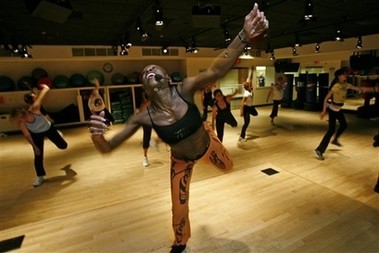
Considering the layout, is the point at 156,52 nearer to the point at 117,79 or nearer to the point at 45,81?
the point at 117,79

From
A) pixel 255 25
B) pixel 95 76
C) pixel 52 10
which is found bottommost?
pixel 95 76

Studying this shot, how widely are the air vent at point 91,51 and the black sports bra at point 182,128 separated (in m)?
8.22

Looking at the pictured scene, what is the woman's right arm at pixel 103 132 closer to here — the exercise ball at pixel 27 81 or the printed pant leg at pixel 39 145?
the printed pant leg at pixel 39 145

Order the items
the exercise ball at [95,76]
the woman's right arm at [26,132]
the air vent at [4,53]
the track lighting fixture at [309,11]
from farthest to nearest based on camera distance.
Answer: the exercise ball at [95,76] → the air vent at [4,53] → the track lighting fixture at [309,11] → the woman's right arm at [26,132]

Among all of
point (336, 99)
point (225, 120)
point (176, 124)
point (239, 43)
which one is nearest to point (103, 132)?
point (176, 124)

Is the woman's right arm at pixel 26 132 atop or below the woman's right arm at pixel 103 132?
below

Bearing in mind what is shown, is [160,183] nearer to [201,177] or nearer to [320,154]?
[201,177]

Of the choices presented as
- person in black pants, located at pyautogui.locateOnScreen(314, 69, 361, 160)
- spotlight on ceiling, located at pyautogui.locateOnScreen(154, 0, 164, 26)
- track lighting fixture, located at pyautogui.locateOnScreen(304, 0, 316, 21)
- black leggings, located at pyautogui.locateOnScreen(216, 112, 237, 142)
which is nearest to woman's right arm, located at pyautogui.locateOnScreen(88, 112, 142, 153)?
spotlight on ceiling, located at pyautogui.locateOnScreen(154, 0, 164, 26)

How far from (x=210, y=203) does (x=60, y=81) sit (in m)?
7.77

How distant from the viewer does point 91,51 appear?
29.9 ft

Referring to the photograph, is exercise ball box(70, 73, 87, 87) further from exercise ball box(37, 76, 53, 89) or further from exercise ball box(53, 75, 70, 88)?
exercise ball box(37, 76, 53, 89)

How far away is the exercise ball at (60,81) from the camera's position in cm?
871

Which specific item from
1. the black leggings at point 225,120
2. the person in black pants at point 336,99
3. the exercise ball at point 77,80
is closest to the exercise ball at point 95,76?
the exercise ball at point 77,80

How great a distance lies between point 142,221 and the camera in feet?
9.34
